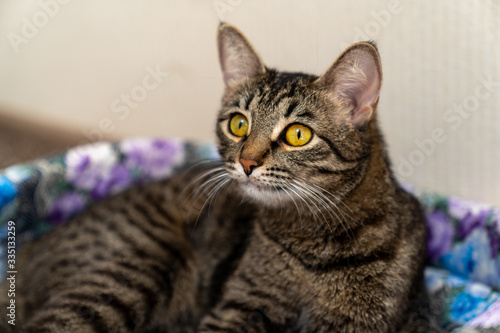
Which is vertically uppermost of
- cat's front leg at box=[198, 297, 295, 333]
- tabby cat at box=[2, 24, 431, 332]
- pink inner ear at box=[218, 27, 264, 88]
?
pink inner ear at box=[218, 27, 264, 88]

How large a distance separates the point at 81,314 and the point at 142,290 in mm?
202

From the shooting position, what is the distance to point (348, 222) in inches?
49.1

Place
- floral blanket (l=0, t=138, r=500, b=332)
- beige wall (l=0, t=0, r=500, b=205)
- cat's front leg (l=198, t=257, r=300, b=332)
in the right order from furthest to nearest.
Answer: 1. beige wall (l=0, t=0, r=500, b=205)
2. floral blanket (l=0, t=138, r=500, b=332)
3. cat's front leg (l=198, t=257, r=300, b=332)

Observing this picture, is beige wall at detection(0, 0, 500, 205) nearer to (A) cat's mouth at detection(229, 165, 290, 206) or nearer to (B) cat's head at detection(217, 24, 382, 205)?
(B) cat's head at detection(217, 24, 382, 205)

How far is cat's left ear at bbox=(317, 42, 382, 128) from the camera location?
3.75 feet

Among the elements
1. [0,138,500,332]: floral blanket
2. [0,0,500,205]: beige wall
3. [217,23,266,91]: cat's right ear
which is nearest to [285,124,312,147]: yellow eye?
[217,23,266,91]: cat's right ear

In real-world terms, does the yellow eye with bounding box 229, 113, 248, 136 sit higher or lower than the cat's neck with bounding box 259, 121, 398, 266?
higher

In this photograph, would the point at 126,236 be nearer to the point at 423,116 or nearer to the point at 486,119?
the point at 423,116

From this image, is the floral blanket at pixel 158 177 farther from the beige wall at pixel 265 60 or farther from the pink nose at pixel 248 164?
the pink nose at pixel 248 164

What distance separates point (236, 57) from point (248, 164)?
46 centimetres

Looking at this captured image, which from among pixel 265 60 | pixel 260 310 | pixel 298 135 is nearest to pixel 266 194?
pixel 298 135

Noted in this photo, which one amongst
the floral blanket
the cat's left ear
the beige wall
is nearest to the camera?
the cat's left ear

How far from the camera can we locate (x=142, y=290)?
1.46 meters

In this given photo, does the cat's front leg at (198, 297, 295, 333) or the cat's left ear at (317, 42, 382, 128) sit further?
the cat's front leg at (198, 297, 295, 333)
